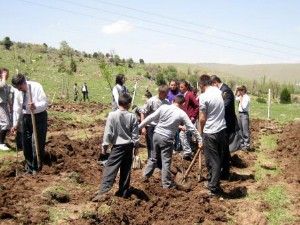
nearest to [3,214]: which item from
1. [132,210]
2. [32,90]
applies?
[132,210]

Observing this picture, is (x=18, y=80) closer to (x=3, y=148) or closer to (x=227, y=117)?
(x=3, y=148)

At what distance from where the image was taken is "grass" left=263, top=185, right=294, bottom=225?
25.3ft

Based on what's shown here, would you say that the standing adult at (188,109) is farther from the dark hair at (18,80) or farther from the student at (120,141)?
the dark hair at (18,80)

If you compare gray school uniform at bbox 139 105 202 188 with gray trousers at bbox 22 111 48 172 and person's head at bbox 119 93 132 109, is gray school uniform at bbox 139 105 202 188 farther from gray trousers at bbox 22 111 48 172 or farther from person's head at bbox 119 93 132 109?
gray trousers at bbox 22 111 48 172

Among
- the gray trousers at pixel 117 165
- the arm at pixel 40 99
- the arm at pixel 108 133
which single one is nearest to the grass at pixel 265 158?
the gray trousers at pixel 117 165

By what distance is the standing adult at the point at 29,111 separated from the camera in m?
8.48

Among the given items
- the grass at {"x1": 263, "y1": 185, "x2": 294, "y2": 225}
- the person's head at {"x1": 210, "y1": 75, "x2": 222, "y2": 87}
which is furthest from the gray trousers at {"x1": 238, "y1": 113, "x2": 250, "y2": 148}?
the person's head at {"x1": 210, "y1": 75, "x2": 222, "y2": 87}

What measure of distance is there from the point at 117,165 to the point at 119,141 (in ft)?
1.25

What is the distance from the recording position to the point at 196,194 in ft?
27.0

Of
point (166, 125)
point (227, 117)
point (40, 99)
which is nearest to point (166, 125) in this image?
point (166, 125)

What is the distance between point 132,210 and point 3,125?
522 cm

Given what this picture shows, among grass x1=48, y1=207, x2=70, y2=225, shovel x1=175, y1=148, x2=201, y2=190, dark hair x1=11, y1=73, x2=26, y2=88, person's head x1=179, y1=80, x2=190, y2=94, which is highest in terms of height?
dark hair x1=11, y1=73, x2=26, y2=88

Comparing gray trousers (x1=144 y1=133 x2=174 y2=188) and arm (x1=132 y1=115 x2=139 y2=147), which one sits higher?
arm (x1=132 y1=115 x2=139 y2=147)

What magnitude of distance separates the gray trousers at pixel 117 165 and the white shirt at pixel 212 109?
4.86 feet
